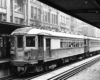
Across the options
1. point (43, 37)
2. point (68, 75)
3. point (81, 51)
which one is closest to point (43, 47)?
point (43, 37)

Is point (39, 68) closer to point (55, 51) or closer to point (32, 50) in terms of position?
point (32, 50)

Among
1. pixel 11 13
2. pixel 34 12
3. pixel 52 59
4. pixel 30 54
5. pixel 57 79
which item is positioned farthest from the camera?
pixel 34 12

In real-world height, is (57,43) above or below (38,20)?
below

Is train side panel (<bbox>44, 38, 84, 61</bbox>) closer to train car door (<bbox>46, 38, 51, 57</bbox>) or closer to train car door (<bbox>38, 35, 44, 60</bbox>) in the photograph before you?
train car door (<bbox>46, 38, 51, 57</bbox>)

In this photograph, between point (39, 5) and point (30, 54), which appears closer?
point (30, 54)

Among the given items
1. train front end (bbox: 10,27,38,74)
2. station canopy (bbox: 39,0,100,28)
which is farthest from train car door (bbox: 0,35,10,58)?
station canopy (bbox: 39,0,100,28)

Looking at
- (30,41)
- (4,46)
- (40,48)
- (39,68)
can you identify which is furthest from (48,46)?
(4,46)

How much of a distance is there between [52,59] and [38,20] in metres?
17.0

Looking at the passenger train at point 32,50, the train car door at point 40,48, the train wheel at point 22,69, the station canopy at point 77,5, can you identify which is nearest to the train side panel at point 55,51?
the passenger train at point 32,50

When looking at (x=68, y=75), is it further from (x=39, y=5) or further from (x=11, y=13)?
(x=39, y=5)

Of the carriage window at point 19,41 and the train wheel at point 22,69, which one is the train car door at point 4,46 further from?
the train wheel at point 22,69

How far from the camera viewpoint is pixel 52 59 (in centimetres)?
1432

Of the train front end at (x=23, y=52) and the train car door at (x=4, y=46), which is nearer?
the train front end at (x=23, y=52)

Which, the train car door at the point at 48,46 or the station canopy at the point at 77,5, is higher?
the station canopy at the point at 77,5
